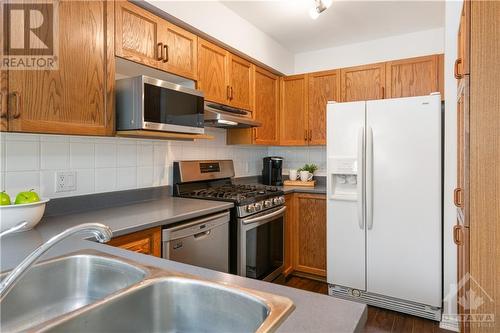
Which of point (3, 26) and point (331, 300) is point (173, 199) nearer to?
point (3, 26)

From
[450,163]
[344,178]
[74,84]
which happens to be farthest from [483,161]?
[74,84]

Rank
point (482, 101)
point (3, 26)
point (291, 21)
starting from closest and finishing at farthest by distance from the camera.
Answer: point (482, 101), point (3, 26), point (291, 21)

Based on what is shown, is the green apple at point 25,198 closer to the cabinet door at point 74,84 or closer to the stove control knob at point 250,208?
the cabinet door at point 74,84

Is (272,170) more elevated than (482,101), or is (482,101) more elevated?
(482,101)

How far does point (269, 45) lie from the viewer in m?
3.27

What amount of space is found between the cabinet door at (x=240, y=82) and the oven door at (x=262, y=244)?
3.36 ft

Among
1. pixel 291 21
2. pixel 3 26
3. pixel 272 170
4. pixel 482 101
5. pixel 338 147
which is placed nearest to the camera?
pixel 482 101

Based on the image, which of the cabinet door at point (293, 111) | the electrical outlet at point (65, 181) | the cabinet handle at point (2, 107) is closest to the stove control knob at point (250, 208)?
the electrical outlet at point (65, 181)

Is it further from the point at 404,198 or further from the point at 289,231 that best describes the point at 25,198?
the point at 404,198

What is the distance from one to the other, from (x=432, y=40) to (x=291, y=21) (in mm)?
1435

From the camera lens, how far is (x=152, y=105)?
6.02 feet

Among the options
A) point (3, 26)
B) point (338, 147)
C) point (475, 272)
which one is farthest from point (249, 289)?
point (338, 147)

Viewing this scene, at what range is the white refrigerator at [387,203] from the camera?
90.4 inches

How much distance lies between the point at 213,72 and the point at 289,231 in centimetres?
166
